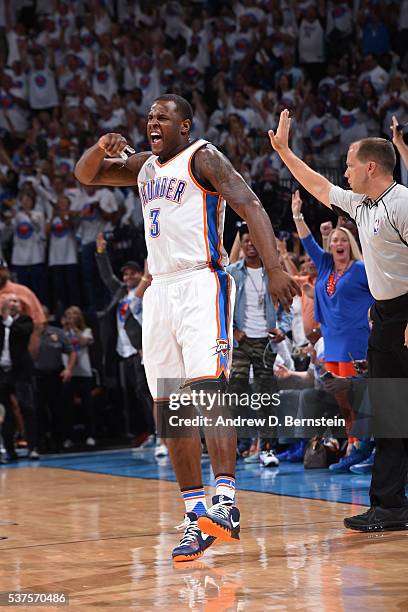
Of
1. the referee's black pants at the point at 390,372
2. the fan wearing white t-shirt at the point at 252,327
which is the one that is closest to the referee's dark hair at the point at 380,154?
the referee's black pants at the point at 390,372

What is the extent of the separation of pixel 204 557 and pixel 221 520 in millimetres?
450

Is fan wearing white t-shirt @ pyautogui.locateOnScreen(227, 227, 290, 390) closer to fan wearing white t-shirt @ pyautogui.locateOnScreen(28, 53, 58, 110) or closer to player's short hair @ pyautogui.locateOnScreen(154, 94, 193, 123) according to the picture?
player's short hair @ pyautogui.locateOnScreen(154, 94, 193, 123)

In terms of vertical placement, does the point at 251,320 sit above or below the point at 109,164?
below

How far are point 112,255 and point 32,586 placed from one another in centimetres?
898

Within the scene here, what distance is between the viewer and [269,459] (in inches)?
354

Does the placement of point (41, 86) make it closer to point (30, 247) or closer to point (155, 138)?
point (30, 247)

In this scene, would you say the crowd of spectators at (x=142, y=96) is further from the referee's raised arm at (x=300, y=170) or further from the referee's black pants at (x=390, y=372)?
the referee's black pants at (x=390, y=372)

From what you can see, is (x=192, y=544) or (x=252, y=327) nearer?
(x=192, y=544)

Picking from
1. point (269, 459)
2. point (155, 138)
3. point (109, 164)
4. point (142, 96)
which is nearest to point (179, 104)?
point (155, 138)

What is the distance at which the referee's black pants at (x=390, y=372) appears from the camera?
5496mm

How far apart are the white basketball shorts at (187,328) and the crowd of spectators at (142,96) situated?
637 cm

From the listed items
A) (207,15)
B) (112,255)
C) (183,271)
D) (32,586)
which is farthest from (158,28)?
(32,586)

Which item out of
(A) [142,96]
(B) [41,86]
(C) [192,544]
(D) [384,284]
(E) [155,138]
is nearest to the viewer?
(C) [192,544]

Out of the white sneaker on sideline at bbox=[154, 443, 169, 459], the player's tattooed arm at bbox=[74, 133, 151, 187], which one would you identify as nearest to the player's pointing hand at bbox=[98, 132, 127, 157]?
the player's tattooed arm at bbox=[74, 133, 151, 187]
